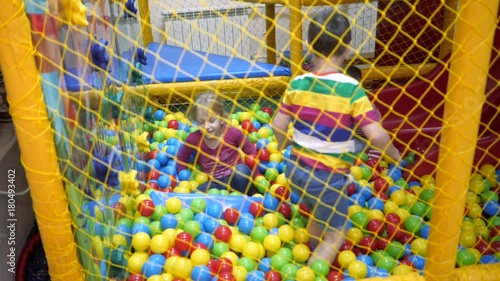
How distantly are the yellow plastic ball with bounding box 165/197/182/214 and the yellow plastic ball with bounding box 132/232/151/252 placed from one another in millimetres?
189

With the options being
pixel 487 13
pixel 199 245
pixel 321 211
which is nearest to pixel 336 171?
pixel 321 211

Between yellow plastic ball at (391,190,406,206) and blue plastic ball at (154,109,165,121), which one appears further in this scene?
blue plastic ball at (154,109,165,121)

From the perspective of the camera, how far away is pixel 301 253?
1539 millimetres

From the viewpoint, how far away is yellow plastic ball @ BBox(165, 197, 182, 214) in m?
1.74

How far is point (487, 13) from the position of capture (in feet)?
3.58

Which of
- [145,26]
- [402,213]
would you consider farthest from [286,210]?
[145,26]

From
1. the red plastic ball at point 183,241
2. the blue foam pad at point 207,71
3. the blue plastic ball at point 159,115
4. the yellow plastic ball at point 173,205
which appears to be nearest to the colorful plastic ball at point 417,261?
the red plastic ball at point 183,241

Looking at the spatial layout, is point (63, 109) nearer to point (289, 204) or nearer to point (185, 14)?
point (289, 204)

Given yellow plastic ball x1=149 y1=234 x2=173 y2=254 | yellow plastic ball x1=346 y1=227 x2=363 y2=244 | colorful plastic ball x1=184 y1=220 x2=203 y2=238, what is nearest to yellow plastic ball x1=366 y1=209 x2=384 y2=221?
yellow plastic ball x1=346 y1=227 x2=363 y2=244

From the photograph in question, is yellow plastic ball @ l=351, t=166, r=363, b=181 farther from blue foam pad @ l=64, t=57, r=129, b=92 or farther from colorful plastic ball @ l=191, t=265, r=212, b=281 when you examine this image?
blue foam pad @ l=64, t=57, r=129, b=92

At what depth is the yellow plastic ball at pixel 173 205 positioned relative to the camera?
174 centimetres

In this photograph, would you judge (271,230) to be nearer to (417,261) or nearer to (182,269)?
(182,269)

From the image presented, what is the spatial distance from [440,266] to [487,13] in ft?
2.05

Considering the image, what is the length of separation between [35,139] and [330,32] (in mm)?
761
